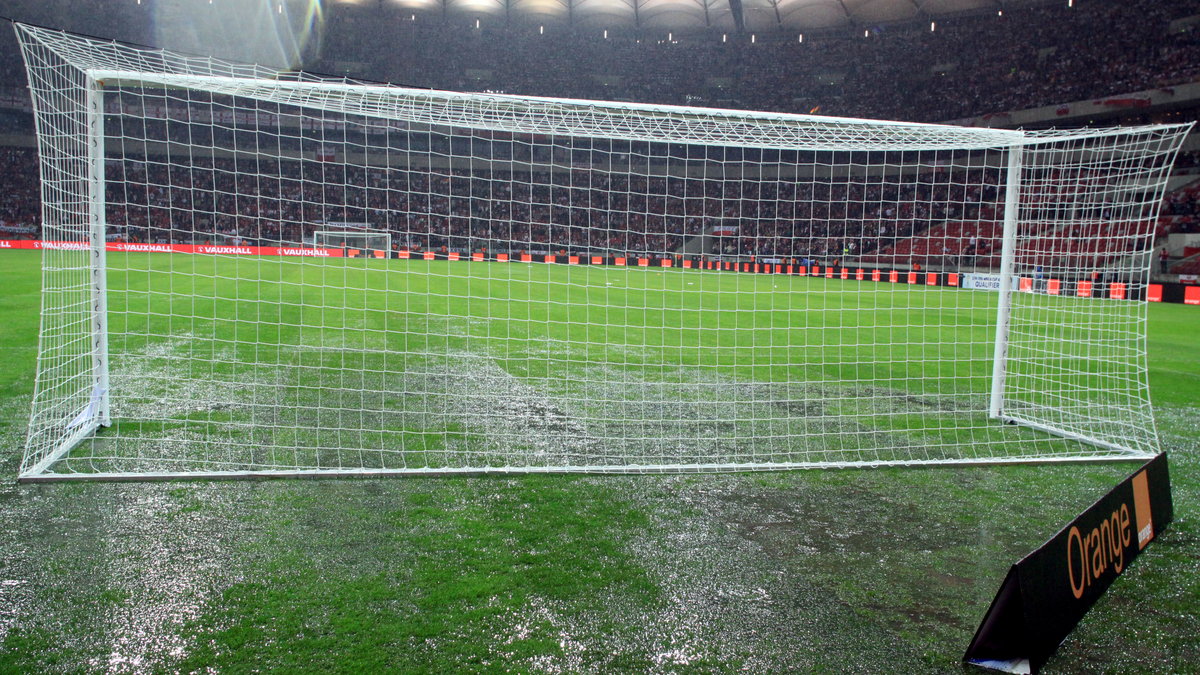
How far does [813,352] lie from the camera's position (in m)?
10.7

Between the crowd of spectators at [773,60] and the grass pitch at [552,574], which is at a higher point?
the crowd of spectators at [773,60]

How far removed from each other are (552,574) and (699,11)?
43.2 metres

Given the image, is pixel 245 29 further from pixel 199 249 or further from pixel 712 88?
pixel 712 88

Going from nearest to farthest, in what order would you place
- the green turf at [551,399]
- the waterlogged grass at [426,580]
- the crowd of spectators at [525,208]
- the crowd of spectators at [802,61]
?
the waterlogged grass at [426,580]
the green turf at [551,399]
the crowd of spectators at [525,208]
the crowd of spectators at [802,61]

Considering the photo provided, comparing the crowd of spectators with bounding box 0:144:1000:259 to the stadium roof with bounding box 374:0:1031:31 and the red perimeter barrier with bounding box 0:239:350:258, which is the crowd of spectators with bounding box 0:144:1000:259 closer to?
the red perimeter barrier with bounding box 0:239:350:258

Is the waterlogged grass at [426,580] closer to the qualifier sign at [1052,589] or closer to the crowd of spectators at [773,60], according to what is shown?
the qualifier sign at [1052,589]

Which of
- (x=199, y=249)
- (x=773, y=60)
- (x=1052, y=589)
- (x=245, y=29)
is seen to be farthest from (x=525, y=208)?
(x=1052, y=589)

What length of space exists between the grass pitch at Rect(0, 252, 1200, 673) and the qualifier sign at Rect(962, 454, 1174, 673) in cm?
13

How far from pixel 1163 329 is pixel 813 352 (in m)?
8.15

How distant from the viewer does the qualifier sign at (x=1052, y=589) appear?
Answer: 2635 millimetres

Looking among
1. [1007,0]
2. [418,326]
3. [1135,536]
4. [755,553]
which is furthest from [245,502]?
[1007,0]

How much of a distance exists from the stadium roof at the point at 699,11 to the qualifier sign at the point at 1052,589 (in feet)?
132

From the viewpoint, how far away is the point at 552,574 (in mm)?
3434

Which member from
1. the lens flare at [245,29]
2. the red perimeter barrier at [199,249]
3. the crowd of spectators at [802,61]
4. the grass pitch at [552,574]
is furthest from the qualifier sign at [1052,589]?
the lens flare at [245,29]
